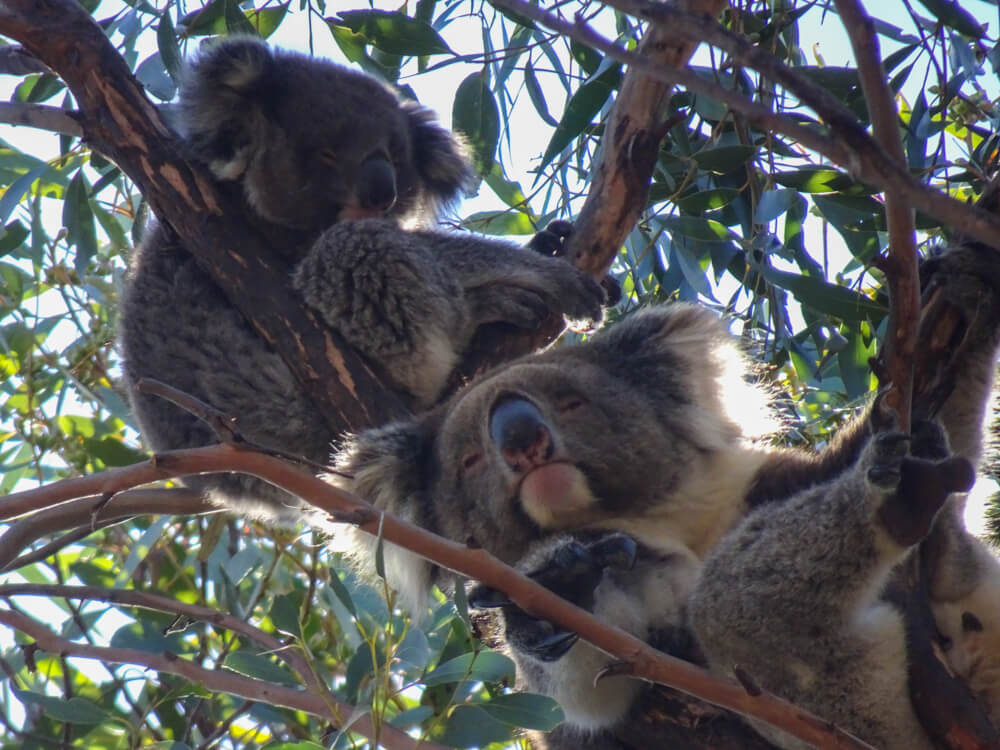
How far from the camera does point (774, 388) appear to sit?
286 cm

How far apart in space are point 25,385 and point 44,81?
111 cm

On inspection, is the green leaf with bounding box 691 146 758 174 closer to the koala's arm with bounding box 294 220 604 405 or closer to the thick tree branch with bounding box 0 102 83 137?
the koala's arm with bounding box 294 220 604 405

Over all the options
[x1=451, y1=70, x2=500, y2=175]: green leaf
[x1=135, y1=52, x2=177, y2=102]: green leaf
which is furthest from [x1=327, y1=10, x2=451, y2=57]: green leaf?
[x1=135, y1=52, x2=177, y2=102]: green leaf

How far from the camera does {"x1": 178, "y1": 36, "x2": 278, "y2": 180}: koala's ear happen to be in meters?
3.71

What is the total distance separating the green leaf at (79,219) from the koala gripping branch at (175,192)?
689 mm

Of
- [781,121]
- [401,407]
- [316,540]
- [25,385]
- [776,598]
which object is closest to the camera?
[781,121]

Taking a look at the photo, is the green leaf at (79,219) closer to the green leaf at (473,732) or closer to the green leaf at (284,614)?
the green leaf at (284,614)

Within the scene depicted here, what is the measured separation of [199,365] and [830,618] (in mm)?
2015

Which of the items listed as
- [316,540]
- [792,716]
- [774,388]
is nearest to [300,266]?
[316,540]

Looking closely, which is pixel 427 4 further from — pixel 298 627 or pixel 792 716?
pixel 792 716

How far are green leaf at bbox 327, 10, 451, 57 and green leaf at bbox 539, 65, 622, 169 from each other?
39 centimetres

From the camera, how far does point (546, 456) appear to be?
2291 mm

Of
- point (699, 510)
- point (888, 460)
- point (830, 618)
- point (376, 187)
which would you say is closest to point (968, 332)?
point (888, 460)

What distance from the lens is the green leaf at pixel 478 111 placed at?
3385 millimetres
